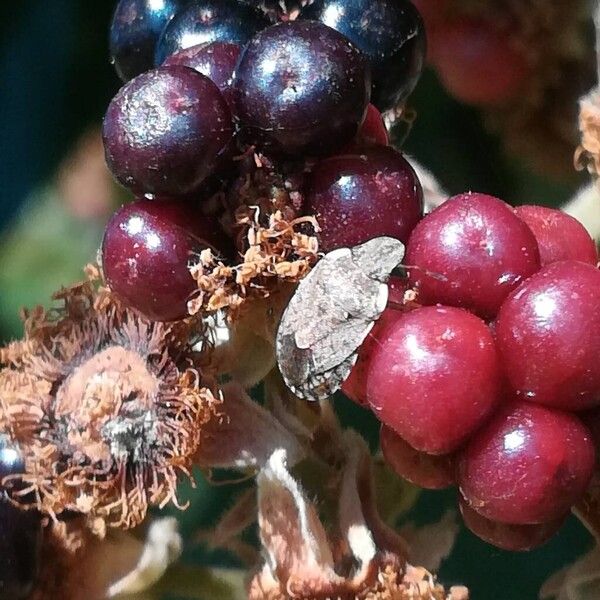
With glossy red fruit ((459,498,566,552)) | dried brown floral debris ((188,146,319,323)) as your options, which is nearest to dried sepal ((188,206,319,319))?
dried brown floral debris ((188,146,319,323))

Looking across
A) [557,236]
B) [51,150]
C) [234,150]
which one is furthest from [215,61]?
[51,150]

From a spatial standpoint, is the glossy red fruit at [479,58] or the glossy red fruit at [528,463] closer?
the glossy red fruit at [528,463]

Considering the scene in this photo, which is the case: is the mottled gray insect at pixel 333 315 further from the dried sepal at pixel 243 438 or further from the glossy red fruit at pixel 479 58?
→ the glossy red fruit at pixel 479 58

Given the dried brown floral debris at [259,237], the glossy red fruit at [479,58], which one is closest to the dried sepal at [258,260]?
the dried brown floral debris at [259,237]

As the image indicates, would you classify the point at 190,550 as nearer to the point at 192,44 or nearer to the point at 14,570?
the point at 14,570

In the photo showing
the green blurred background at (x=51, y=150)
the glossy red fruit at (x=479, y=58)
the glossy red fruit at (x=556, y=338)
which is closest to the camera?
the glossy red fruit at (x=556, y=338)

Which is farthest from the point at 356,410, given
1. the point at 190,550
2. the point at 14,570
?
the point at 14,570
